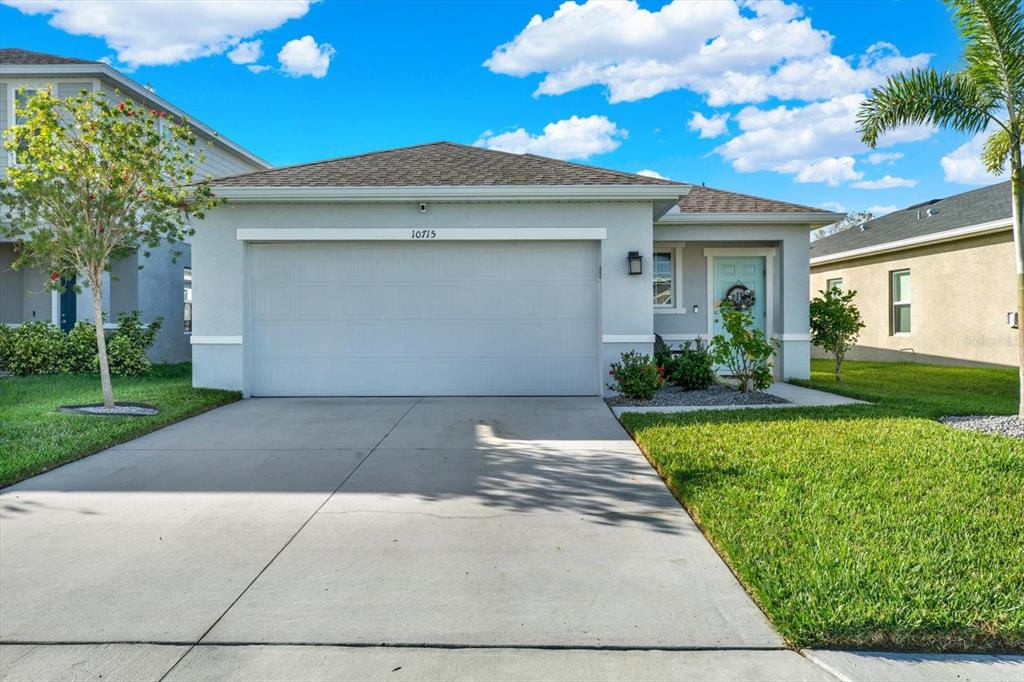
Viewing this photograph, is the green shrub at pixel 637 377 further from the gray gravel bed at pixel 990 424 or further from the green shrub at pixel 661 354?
the gray gravel bed at pixel 990 424

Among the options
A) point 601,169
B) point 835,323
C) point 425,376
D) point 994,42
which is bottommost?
point 425,376

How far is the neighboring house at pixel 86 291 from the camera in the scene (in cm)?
1327

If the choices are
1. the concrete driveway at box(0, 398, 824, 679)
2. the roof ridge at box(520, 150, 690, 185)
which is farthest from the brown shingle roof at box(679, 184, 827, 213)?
the concrete driveway at box(0, 398, 824, 679)

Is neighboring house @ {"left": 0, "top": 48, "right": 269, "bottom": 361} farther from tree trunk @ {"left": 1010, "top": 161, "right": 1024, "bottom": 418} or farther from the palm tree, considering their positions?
tree trunk @ {"left": 1010, "top": 161, "right": 1024, "bottom": 418}

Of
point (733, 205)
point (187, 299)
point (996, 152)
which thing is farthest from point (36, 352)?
point (996, 152)

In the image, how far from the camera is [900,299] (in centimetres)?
1605

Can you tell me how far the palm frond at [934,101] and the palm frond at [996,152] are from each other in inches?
27.4

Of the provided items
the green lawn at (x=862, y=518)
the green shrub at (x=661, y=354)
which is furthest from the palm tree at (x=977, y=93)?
the green shrub at (x=661, y=354)

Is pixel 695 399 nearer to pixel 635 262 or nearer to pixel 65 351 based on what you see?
pixel 635 262

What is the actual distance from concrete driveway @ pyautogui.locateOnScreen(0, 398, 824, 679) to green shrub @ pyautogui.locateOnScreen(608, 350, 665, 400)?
299 centimetres

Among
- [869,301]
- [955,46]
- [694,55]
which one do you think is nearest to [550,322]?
[955,46]

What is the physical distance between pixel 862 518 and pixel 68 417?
27.8 ft

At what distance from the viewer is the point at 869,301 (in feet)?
55.3

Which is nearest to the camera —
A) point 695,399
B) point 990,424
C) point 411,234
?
point 990,424
